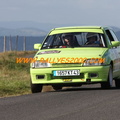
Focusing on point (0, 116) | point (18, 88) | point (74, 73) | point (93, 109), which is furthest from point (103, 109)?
point (18, 88)

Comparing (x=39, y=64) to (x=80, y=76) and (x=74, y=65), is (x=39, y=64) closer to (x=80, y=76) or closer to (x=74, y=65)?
(x=74, y=65)

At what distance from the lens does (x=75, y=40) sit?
14984 mm

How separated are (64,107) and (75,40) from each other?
5.34 metres

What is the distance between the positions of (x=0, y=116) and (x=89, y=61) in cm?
527

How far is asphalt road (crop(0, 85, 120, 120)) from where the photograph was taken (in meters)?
8.54

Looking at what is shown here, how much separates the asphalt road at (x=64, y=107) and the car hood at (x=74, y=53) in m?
1.33

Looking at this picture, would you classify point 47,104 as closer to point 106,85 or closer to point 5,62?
point 106,85

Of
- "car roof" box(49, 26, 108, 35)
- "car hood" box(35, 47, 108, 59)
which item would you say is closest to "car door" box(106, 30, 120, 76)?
"car roof" box(49, 26, 108, 35)

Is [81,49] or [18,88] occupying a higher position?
[81,49]

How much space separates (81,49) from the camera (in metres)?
14.5

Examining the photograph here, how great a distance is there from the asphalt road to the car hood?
133 centimetres

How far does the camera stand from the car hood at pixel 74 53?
13852 millimetres

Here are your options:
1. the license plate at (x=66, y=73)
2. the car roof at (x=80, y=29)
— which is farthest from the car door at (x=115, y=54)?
the license plate at (x=66, y=73)

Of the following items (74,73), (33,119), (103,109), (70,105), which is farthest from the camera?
(74,73)
